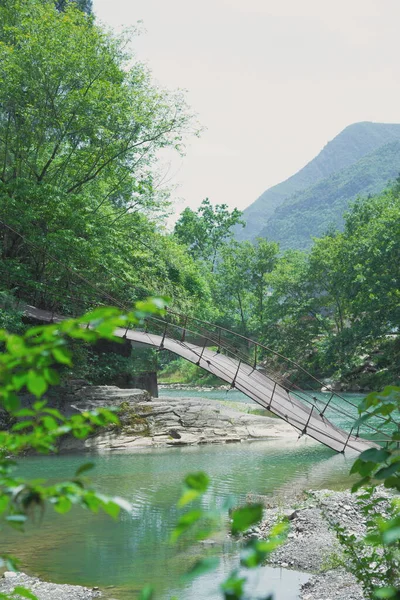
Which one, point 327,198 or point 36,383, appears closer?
point 36,383

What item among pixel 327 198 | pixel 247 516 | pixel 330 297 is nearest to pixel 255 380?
pixel 247 516

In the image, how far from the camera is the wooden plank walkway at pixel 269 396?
12.8 metres

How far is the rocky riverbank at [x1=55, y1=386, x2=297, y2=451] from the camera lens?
15.1 metres

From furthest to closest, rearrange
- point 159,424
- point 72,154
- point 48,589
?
point 72,154 < point 159,424 < point 48,589

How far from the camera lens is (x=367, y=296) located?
28.6 meters

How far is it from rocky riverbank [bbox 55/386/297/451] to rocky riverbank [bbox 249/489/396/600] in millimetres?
6323

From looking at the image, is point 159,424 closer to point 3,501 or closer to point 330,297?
point 3,501

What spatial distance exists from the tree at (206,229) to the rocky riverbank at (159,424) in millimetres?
36539

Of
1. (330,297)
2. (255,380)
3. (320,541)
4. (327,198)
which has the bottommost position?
(320,541)

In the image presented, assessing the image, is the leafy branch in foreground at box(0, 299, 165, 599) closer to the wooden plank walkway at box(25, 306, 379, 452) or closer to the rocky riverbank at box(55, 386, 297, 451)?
the wooden plank walkway at box(25, 306, 379, 452)

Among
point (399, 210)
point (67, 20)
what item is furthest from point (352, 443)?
point (399, 210)

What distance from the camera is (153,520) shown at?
847cm

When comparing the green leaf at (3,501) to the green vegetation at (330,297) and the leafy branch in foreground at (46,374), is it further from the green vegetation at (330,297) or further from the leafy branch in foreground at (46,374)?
the green vegetation at (330,297)

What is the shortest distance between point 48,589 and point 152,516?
117 inches
